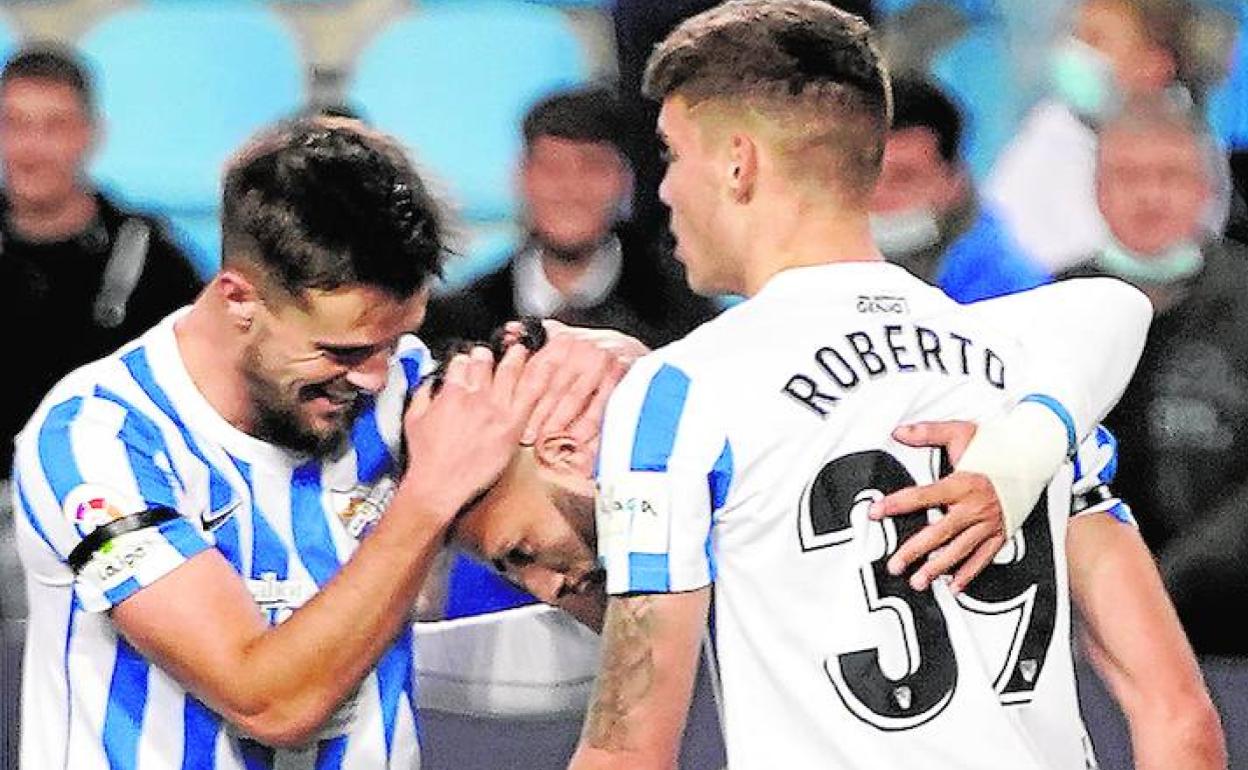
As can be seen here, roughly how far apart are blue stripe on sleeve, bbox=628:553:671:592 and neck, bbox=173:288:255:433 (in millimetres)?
484

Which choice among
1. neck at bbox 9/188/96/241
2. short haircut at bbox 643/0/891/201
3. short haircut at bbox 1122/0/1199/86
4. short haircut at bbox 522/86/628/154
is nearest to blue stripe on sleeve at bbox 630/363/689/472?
short haircut at bbox 643/0/891/201

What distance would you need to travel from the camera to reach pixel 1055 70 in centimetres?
412

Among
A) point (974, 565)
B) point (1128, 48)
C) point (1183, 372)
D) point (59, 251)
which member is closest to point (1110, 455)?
point (974, 565)

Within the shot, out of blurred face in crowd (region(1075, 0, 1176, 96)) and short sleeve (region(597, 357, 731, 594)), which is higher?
short sleeve (region(597, 357, 731, 594))

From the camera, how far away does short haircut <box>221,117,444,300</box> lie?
1.94 m

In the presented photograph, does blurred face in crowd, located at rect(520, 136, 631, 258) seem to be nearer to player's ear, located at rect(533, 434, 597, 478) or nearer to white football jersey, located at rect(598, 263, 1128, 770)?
player's ear, located at rect(533, 434, 597, 478)

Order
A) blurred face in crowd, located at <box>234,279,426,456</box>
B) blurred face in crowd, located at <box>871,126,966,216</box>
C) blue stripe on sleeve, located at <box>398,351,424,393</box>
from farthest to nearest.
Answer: blurred face in crowd, located at <box>871,126,966,216</box>
blue stripe on sleeve, located at <box>398,351,424,393</box>
blurred face in crowd, located at <box>234,279,426,456</box>

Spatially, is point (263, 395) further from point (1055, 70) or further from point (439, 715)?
point (1055, 70)

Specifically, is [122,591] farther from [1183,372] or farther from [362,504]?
[1183,372]

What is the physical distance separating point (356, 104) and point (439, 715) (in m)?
1.58

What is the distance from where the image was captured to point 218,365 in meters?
1.98

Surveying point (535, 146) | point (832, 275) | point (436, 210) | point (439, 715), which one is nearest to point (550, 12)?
point (535, 146)

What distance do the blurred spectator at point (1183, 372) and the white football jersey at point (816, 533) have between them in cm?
212

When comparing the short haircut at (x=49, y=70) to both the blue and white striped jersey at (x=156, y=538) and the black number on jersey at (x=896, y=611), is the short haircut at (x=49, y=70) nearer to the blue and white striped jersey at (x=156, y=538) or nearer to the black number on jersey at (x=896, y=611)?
the blue and white striped jersey at (x=156, y=538)
